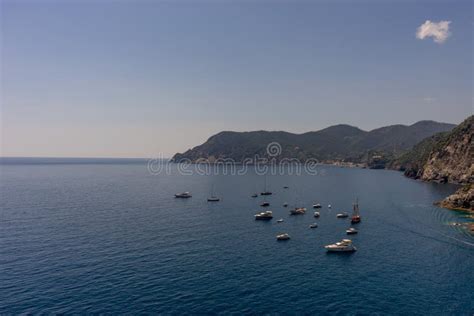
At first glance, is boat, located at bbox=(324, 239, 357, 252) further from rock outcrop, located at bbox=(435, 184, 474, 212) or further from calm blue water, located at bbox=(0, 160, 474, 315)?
rock outcrop, located at bbox=(435, 184, 474, 212)

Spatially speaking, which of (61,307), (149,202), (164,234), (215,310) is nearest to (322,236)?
(164,234)

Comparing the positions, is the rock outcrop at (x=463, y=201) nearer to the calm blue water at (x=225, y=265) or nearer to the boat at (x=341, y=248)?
the calm blue water at (x=225, y=265)

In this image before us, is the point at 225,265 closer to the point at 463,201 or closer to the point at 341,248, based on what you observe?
the point at 341,248

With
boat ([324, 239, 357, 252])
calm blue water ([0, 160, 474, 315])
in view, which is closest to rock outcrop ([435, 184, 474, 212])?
calm blue water ([0, 160, 474, 315])

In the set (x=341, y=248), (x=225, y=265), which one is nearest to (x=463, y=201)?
(x=341, y=248)

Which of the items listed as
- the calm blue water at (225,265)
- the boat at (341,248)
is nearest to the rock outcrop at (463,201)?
the calm blue water at (225,265)

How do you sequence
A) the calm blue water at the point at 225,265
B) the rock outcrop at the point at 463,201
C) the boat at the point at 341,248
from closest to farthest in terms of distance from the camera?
1. the calm blue water at the point at 225,265
2. the boat at the point at 341,248
3. the rock outcrop at the point at 463,201

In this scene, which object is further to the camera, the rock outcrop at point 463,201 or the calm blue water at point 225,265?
the rock outcrop at point 463,201

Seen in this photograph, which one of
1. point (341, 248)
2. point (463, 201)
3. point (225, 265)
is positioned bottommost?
point (225, 265)

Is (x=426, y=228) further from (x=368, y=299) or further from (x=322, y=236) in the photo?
(x=368, y=299)

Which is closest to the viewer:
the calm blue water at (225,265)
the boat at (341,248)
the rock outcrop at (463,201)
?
the calm blue water at (225,265)

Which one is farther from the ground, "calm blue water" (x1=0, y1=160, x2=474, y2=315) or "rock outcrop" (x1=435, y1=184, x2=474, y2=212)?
"rock outcrop" (x1=435, y1=184, x2=474, y2=212)
